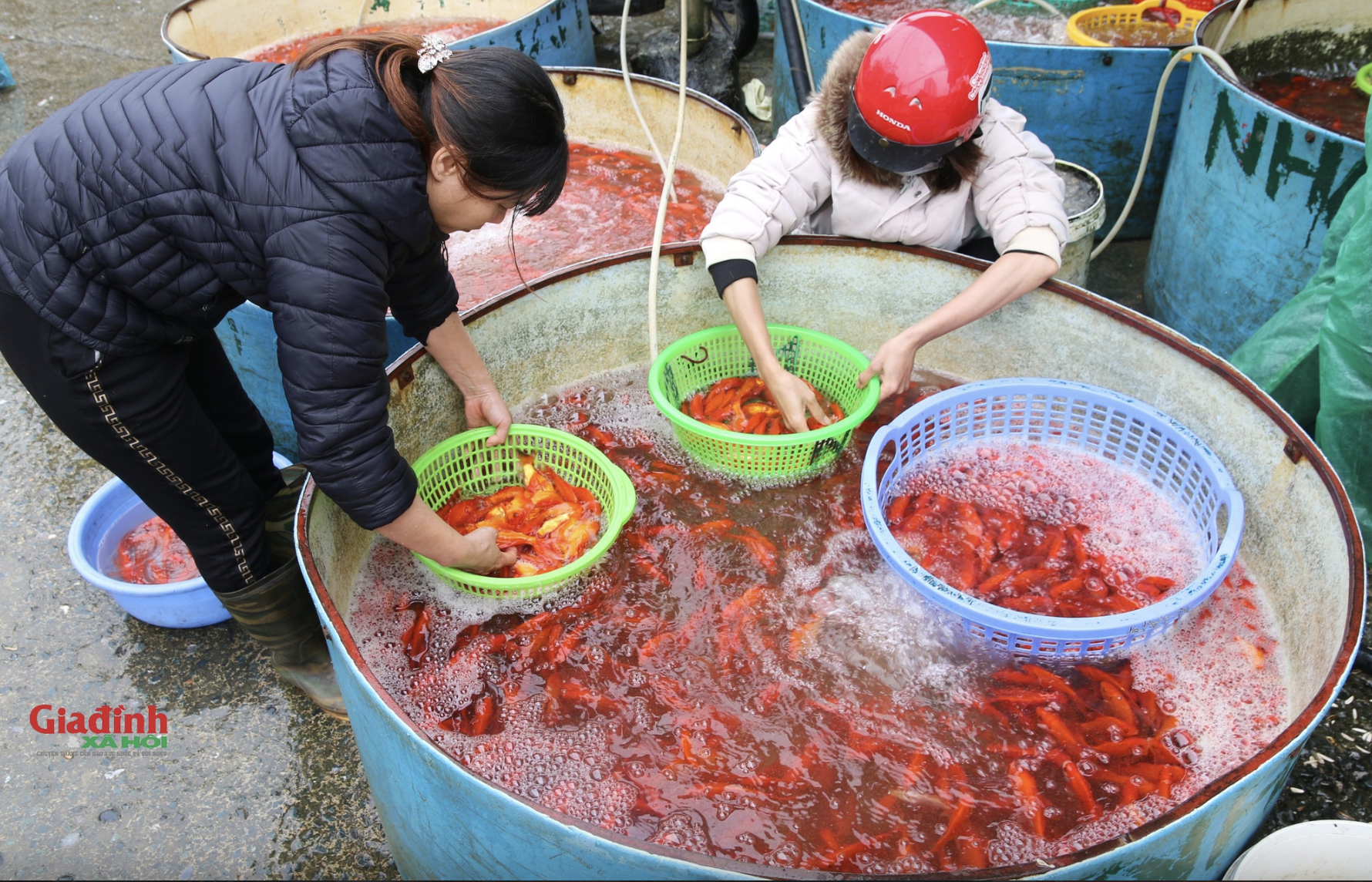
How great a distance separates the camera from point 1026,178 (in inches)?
112

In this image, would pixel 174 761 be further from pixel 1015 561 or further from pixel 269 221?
pixel 1015 561

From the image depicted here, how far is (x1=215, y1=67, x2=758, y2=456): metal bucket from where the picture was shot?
323cm

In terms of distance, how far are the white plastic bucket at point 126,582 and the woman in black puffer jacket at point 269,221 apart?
81 cm

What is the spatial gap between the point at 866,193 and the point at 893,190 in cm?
9

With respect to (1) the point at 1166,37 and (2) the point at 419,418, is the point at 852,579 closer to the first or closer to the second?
(2) the point at 419,418

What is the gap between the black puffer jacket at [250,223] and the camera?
1685 mm

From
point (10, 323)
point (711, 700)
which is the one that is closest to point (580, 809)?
point (711, 700)

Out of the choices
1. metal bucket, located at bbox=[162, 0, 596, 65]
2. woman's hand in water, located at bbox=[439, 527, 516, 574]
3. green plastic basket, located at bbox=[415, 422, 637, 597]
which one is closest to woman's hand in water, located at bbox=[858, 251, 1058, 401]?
green plastic basket, located at bbox=[415, 422, 637, 597]

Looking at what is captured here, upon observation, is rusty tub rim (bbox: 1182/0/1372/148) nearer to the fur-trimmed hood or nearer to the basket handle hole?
the fur-trimmed hood

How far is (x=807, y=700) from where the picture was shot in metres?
2.21

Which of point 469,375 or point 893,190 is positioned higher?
point 893,190

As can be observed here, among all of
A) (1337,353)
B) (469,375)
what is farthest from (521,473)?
(1337,353)

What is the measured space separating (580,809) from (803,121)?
7.29 feet

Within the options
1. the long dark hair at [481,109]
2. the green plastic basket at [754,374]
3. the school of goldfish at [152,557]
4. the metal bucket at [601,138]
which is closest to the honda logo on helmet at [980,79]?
the green plastic basket at [754,374]
